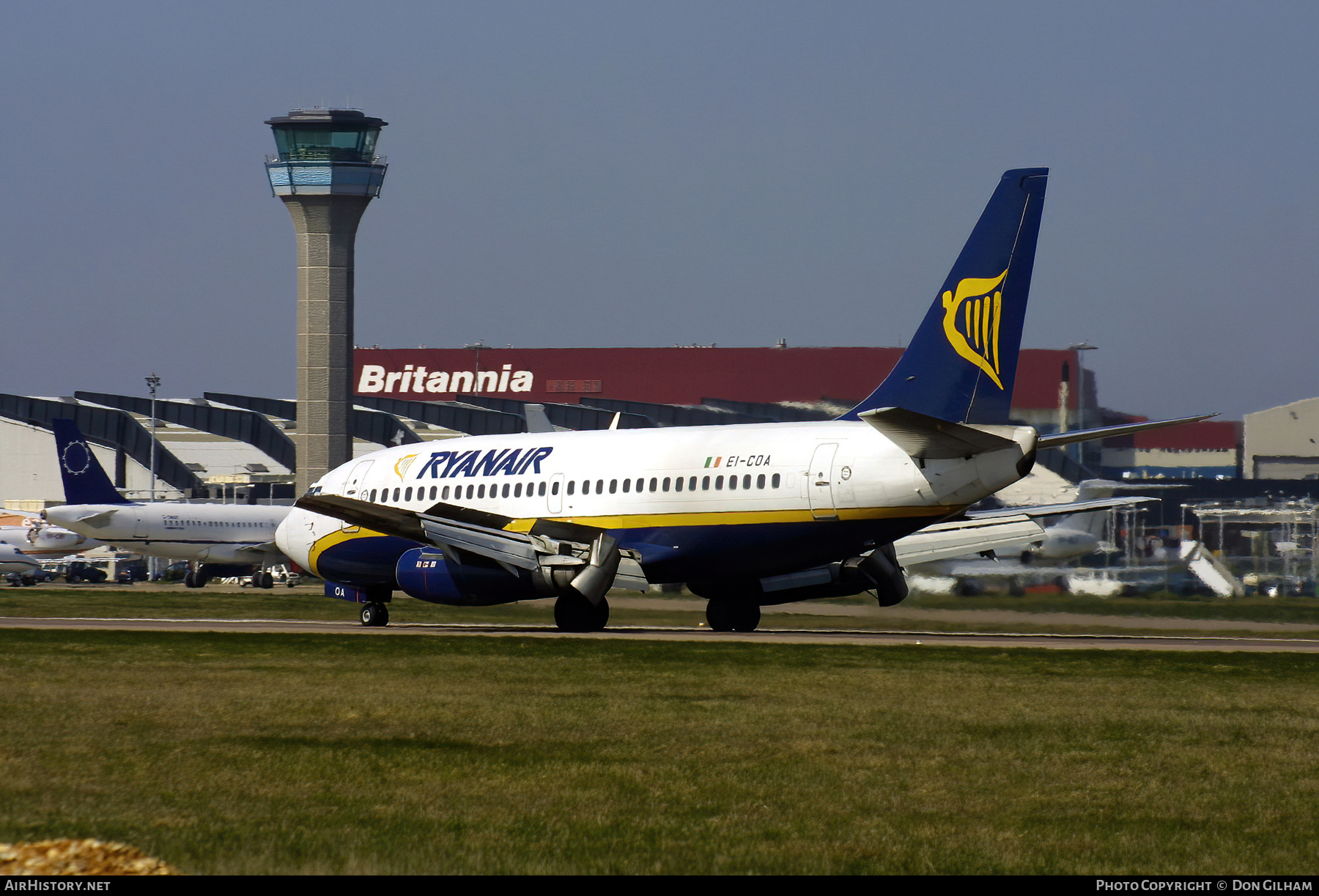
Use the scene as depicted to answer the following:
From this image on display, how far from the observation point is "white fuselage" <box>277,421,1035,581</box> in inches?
1113

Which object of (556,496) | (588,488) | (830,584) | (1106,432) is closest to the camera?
(1106,432)

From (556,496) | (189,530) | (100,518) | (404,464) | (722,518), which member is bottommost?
(189,530)

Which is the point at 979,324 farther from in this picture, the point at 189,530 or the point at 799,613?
the point at 189,530

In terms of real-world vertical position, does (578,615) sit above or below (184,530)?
below

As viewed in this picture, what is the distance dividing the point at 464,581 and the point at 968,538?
10537 mm

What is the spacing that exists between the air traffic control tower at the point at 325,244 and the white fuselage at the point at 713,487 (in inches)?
2661

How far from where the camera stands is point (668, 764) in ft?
46.5

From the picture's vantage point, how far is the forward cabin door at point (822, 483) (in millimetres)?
29016

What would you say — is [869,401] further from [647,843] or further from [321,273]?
[321,273]

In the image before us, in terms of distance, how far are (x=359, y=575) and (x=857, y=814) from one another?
25.4 metres

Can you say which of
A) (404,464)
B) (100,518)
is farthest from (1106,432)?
(100,518)

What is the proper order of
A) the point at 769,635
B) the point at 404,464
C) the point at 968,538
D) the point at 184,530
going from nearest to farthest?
1. the point at 769,635
2. the point at 968,538
3. the point at 404,464
4. the point at 184,530

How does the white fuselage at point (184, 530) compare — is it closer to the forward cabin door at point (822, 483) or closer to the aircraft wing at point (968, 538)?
the aircraft wing at point (968, 538)

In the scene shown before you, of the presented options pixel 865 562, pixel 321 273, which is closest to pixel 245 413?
pixel 321 273
